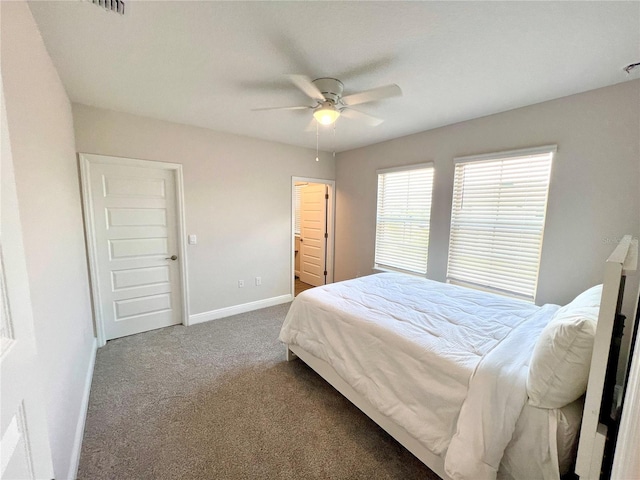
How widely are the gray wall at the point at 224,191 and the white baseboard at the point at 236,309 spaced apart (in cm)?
7

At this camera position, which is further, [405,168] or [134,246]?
[405,168]

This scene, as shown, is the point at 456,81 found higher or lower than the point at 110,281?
higher

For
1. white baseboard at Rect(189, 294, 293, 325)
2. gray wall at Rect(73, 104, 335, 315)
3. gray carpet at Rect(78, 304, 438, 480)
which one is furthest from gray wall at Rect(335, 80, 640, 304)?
white baseboard at Rect(189, 294, 293, 325)

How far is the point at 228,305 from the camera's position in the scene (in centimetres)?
380

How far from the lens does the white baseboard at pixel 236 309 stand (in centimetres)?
353

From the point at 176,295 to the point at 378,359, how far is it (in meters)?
2.85

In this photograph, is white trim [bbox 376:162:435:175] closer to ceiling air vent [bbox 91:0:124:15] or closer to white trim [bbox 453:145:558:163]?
white trim [bbox 453:145:558:163]

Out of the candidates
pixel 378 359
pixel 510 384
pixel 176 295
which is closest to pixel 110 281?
pixel 176 295

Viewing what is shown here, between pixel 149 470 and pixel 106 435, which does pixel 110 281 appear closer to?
pixel 106 435

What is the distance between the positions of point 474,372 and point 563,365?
1.17 feet

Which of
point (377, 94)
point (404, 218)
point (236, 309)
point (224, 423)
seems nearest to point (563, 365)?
point (377, 94)

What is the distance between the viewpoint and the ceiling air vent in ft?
4.46

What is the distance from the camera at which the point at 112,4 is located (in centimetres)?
138

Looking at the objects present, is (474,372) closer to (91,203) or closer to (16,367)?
(16,367)
